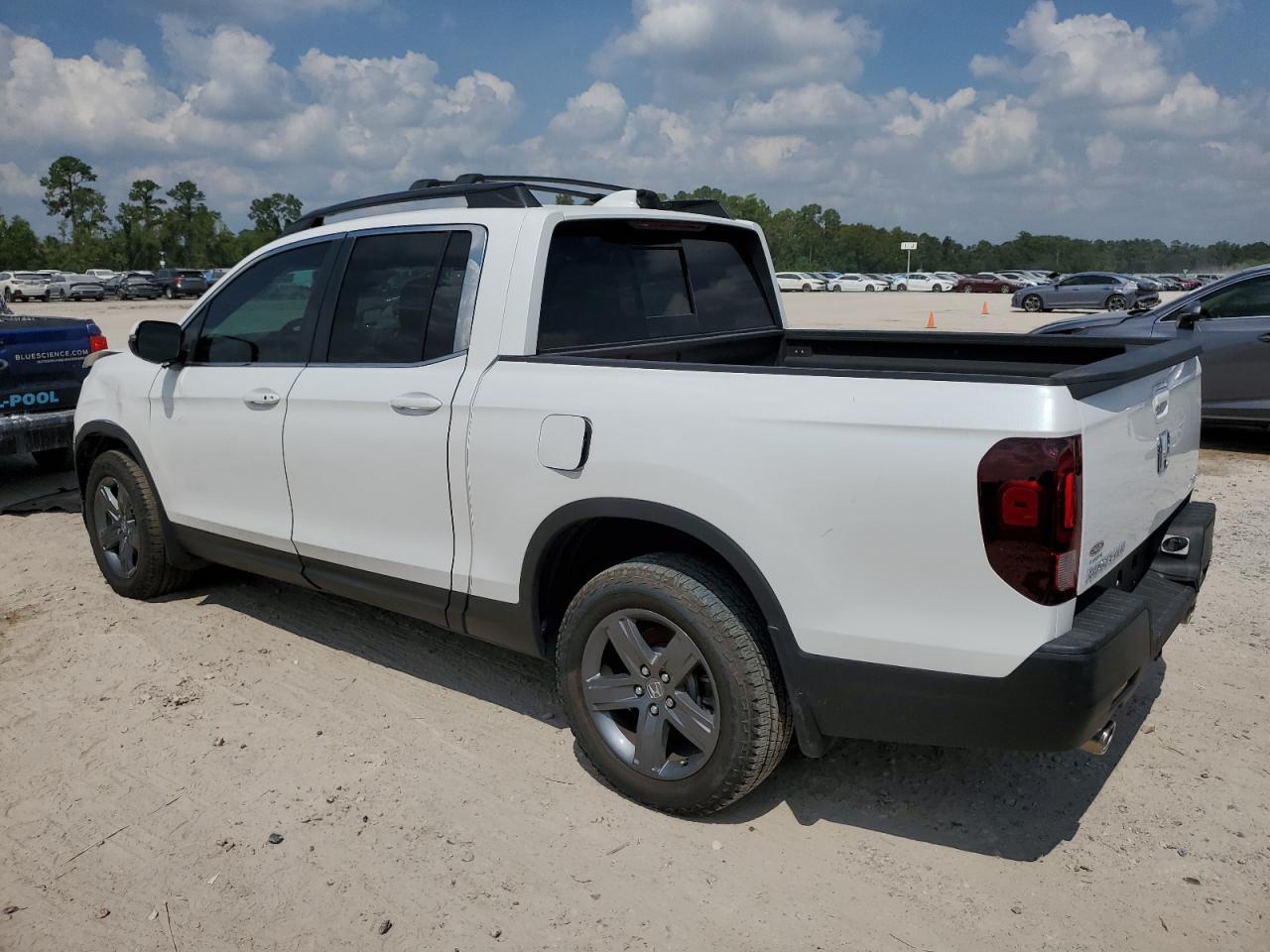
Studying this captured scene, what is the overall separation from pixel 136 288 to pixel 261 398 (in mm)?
57063

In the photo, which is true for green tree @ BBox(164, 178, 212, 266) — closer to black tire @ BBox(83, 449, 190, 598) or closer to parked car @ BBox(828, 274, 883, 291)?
parked car @ BBox(828, 274, 883, 291)

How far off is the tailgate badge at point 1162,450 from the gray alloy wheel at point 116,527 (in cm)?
467

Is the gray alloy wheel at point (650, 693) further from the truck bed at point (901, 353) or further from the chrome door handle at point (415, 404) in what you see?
the chrome door handle at point (415, 404)

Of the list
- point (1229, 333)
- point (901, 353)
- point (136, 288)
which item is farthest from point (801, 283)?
point (901, 353)

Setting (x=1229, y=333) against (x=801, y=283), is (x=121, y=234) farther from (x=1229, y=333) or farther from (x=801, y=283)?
(x=1229, y=333)

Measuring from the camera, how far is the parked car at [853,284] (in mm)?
75812

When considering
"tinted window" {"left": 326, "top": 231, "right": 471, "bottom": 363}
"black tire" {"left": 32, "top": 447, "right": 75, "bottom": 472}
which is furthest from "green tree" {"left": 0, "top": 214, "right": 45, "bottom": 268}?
"tinted window" {"left": 326, "top": 231, "right": 471, "bottom": 363}

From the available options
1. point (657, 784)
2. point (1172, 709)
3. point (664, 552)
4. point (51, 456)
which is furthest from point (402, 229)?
point (51, 456)

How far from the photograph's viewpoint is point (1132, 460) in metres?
2.89

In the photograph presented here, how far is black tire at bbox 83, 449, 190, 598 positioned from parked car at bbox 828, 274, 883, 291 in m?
73.4

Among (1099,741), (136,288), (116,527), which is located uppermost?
(136,288)

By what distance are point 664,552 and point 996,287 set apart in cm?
6468

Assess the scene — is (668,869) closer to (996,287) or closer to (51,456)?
(51,456)

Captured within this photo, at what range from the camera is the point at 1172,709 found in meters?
3.93
